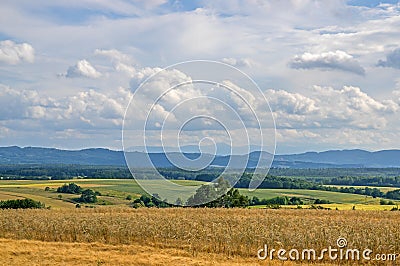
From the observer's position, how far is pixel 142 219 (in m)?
33.8

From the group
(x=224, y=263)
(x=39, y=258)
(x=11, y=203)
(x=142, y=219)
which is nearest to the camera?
(x=224, y=263)

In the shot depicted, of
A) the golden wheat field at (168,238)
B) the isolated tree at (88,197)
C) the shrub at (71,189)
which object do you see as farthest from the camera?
the shrub at (71,189)

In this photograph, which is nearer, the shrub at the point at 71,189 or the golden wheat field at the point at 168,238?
the golden wheat field at the point at 168,238

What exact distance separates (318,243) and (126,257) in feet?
31.7

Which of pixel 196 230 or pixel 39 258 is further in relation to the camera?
pixel 196 230

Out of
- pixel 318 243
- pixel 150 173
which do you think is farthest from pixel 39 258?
pixel 318 243

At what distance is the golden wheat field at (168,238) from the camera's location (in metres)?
24.2

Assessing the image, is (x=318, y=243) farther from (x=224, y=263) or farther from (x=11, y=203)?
(x=11, y=203)
